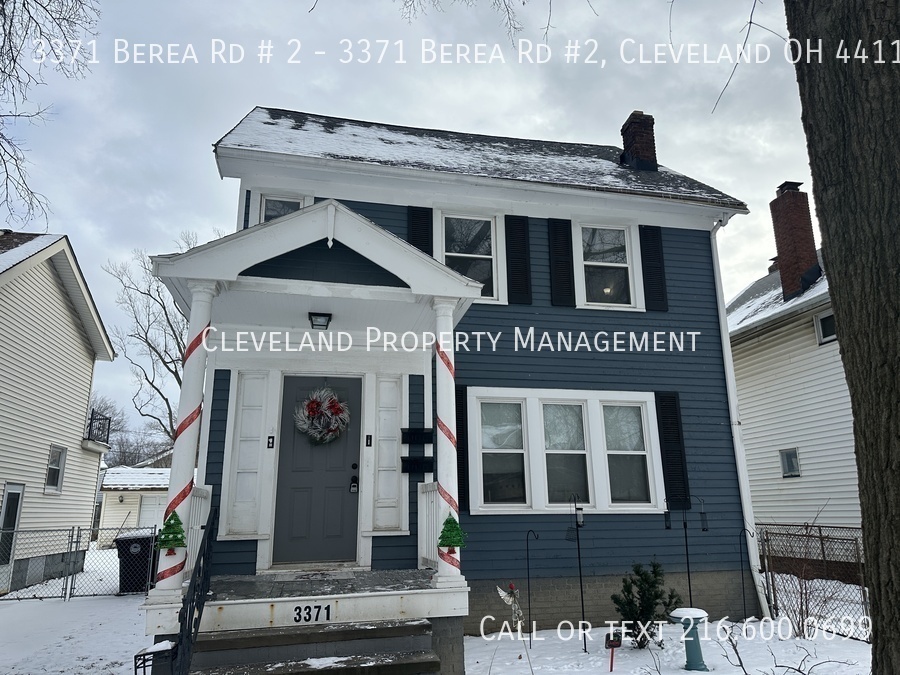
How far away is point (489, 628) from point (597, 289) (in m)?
4.63

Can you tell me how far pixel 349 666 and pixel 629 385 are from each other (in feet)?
17.2

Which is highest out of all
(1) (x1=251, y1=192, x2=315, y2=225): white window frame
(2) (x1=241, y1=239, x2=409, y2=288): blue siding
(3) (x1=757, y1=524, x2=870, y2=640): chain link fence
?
(1) (x1=251, y1=192, x2=315, y2=225): white window frame

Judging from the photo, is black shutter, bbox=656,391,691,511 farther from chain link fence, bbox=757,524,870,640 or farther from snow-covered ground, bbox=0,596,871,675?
snow-covered ground, bbox=0,596,871,675

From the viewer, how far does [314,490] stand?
6.77 m

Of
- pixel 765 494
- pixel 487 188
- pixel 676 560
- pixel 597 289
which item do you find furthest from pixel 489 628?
pixel 765 494

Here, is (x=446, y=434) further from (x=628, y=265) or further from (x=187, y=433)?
(x=628, y=265)

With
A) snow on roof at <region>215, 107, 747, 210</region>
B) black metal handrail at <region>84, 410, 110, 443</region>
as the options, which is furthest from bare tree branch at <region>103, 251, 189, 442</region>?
snow on roof at <region>215, 107, 747, 210</region>

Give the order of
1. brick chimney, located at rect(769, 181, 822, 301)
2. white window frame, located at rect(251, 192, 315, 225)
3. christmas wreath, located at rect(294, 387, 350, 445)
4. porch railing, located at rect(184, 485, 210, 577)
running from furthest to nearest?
brick chimney, located at rect(769, 181, 822, 301)
white window frame, located at rect(251, 192, 315, 225)
christmas wreath, located at rect(294, 387, 350, 445)
porch railing, located at rect(184, 485, 210, 577)

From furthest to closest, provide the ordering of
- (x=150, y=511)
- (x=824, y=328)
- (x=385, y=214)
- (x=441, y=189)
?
(x=150, y=511) < (x=824, y=328) < (x=441, y=189) < (x=385, y=214)

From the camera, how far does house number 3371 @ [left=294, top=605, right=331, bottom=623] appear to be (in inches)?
183

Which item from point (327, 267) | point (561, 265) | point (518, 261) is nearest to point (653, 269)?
point (561, 265)

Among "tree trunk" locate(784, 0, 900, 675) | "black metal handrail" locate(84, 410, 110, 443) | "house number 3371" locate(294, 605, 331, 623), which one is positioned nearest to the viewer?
"tree trunk" locate(784, 0, 900, 675)

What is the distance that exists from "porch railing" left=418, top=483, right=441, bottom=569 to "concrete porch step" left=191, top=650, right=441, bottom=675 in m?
1.59

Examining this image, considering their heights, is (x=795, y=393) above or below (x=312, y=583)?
above
